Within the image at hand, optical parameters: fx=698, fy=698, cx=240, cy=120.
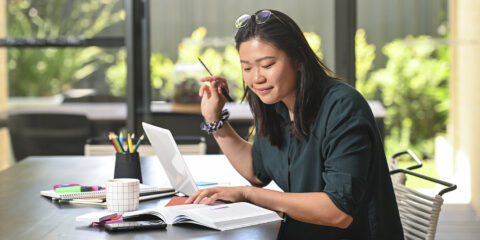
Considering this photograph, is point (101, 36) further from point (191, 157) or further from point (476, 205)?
point (476, 205)

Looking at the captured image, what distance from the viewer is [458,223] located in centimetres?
444

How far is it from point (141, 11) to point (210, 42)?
52 cm

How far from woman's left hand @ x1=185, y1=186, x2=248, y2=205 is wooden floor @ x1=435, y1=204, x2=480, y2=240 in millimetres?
2521

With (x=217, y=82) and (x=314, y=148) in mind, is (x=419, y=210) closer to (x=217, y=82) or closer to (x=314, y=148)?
(x=314, y=148)

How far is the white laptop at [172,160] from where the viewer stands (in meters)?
2.03

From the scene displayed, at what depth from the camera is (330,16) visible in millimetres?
4688

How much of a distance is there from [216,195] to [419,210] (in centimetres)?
65

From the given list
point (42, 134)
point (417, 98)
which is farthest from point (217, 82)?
point (417, 98)

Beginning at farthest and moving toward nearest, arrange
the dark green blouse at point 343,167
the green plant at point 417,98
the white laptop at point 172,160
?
the green plant at point 417,98 → the white laptop at point 172,160 → the dark green blouse at point 343,167

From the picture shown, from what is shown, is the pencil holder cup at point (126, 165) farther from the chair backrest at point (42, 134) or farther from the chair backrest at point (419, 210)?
the chair backrest at point (42, 134)

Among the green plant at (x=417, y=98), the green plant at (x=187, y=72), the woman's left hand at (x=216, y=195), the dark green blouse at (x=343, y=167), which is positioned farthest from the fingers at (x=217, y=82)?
the green plant at (x=417, y=98)

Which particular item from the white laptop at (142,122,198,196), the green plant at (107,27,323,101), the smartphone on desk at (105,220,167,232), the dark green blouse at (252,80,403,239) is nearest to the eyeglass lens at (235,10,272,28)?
the dark green blouse at (252,80,403,239)

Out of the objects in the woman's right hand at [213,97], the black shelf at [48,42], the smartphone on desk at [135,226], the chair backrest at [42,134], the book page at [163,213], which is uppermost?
the black shelf at [48,42]

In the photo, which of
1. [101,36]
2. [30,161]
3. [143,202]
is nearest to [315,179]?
[143,202]
